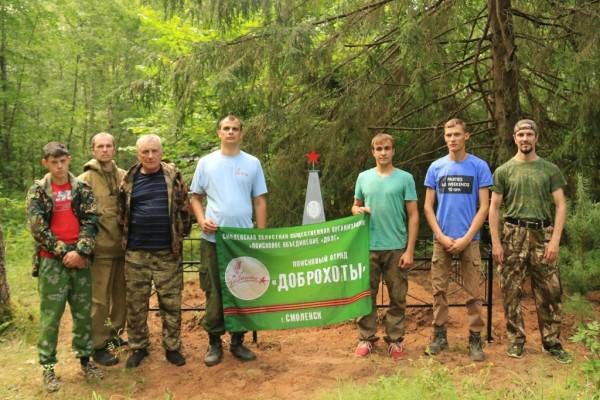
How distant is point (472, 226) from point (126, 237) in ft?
9.86

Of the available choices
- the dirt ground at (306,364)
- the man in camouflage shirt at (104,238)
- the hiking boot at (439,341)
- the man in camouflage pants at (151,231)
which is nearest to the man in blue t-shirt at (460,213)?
the hiking boot at (439,341)

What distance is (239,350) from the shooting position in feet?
15.8

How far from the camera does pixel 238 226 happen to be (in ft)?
15.0

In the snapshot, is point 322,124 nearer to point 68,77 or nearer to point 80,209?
point 80,209

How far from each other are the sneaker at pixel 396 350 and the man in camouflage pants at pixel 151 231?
1.98 meters

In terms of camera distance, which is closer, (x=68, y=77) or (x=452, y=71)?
(x=452, y=71)

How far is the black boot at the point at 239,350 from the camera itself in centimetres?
477

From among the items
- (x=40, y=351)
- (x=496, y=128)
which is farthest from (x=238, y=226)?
A: (x=496, y=128)

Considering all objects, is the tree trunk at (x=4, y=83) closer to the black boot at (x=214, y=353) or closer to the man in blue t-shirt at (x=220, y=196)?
the man in blue t-shirt at (x=220, y=196)

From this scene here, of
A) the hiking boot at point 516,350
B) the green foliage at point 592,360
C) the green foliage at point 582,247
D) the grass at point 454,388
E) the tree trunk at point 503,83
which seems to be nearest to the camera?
the grass at point 454,388

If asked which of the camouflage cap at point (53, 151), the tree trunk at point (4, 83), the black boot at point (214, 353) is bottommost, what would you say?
the black boot at point (214, 353)

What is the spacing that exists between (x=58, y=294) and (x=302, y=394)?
213 cm

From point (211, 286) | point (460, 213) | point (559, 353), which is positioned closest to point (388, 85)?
point (460, 213)

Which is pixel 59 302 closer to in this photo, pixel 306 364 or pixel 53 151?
pixel 53 151
